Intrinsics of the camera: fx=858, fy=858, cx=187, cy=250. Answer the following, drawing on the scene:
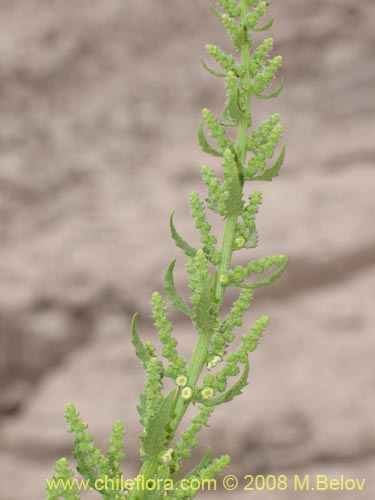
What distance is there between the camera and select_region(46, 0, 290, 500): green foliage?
207mm

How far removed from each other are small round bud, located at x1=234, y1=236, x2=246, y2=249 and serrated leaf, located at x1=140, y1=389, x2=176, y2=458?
0.13 ft

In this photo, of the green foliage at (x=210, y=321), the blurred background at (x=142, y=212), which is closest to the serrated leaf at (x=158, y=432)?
the green foliage at (x=210, y=321)

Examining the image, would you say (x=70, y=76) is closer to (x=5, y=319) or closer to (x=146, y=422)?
(x=5, y=319)

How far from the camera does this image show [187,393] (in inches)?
8.2

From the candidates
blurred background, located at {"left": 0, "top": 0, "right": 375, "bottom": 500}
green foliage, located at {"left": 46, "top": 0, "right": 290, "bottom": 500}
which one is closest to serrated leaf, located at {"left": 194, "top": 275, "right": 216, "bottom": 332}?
green foliage, located at {"left": 46, "top": 0, "right": 290, "bottom": 500}

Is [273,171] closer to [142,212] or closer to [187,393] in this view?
[187,393]

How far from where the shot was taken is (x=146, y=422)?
21 cm

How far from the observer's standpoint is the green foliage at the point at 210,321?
0.68ft

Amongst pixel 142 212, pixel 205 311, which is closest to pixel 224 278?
pixel 205 311

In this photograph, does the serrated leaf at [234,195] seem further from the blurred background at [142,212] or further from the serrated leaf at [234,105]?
the blurred background at [142,212]

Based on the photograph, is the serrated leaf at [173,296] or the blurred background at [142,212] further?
the blurred background at [142,212]

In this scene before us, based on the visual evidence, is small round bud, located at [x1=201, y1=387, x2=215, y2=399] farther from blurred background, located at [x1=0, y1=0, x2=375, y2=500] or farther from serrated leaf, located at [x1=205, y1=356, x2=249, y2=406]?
blurred background, located at [x1=0, y1=0, x2=375, y2=500]

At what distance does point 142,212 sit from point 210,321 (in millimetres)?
1253

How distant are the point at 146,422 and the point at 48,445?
1.18 meters
